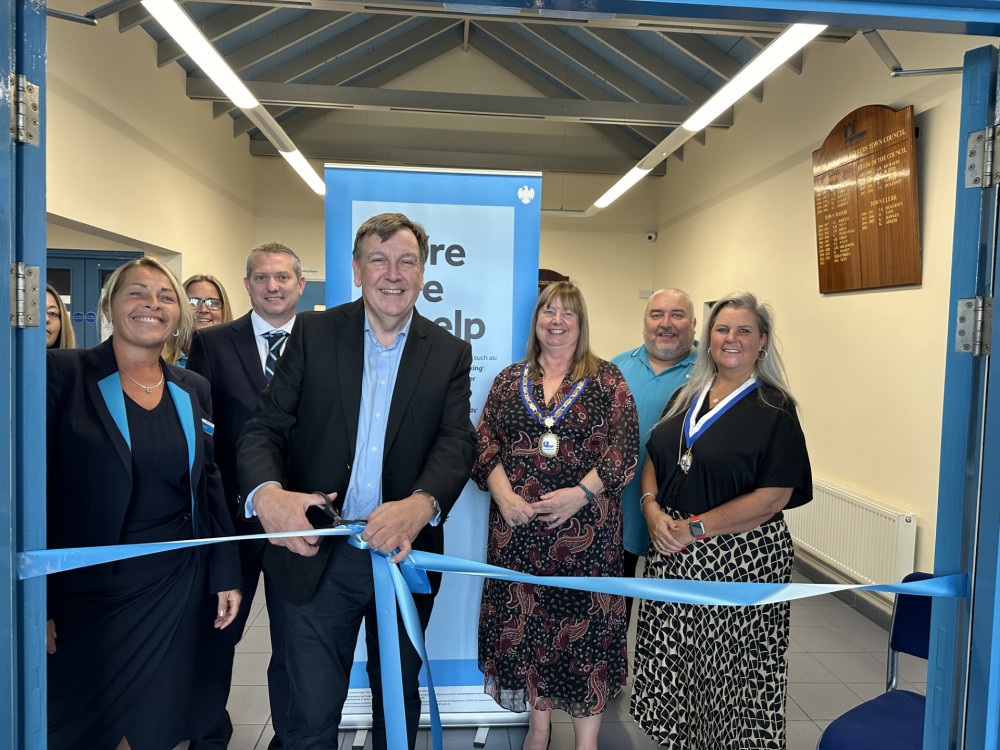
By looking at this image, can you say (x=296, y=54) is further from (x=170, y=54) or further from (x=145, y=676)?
(x=145, y=676)

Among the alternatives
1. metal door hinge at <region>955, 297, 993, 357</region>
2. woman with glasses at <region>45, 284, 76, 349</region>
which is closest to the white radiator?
metal door hinge at <region>955, 297, 993, 357</region>

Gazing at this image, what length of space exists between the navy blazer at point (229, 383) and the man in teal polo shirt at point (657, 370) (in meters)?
1.58

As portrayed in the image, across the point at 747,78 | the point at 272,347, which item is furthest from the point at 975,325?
the point at 747,78

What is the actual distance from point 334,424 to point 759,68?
3.59 m

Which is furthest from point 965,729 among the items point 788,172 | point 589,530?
point 788,172

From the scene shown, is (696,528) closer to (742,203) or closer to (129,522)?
(129,522)

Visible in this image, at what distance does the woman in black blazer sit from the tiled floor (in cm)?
93

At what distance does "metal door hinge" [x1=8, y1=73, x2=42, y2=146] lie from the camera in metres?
1.07

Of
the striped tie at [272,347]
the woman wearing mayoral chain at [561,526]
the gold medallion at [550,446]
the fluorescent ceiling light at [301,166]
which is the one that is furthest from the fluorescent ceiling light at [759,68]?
the fluorescent ceiling light at [301,166]

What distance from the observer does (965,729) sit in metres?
1.24

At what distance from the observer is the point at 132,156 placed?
5797mm

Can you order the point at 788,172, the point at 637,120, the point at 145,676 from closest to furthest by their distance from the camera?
the point at 145,676 → the point at 788,172 → the point at 637,120

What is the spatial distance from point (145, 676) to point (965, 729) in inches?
78.2

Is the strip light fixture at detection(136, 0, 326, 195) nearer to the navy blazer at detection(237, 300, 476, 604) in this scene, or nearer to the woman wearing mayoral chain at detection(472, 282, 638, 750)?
the navy blazer at detection(237, 300, 476, 604)
